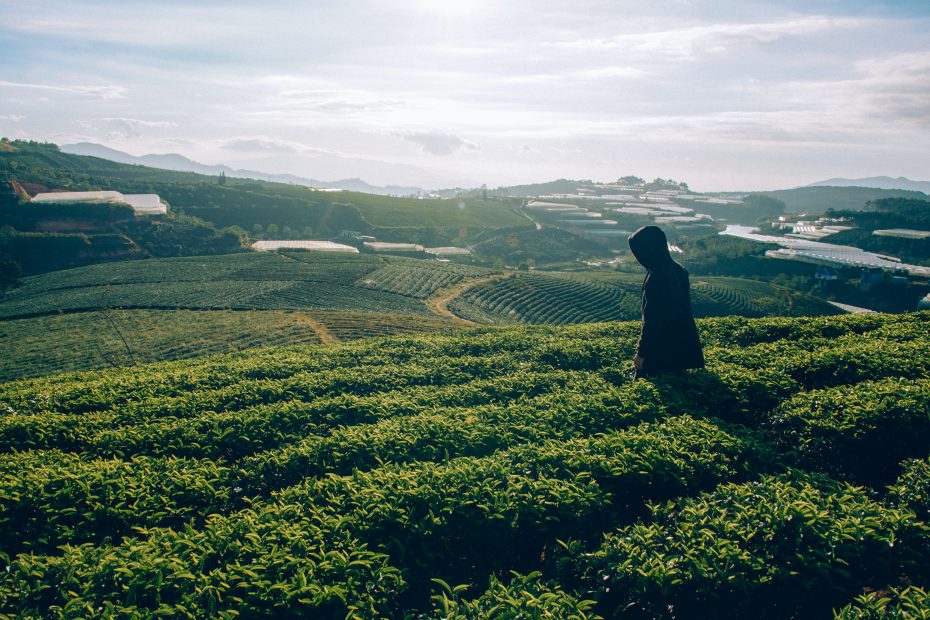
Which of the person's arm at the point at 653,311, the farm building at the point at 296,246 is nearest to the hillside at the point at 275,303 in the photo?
the farm building at the point at 296,246

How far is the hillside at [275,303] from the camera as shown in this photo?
3722 centimetres

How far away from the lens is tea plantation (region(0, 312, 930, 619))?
6.28m

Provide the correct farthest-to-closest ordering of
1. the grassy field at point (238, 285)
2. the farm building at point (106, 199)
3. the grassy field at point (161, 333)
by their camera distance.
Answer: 1. the farm building at point (106, 199)
2. the grassy field at point (238, 285)
3. the grassy field at point (161, 333)

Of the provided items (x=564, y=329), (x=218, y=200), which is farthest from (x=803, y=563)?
(x=218, y=200)

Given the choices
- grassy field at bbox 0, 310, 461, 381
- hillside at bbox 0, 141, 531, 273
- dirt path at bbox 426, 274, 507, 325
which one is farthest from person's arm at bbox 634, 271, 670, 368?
hillside at bbox 0, 141, 531, 273

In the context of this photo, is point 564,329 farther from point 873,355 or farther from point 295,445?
point 295,445

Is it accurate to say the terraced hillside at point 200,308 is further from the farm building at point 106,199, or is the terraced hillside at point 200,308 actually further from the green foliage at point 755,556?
the green foliage at point 755,556

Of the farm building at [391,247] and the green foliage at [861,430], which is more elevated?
the farm building at [391,247]

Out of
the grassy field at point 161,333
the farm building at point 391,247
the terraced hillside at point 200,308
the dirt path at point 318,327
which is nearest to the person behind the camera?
the grassy field at point 161,333

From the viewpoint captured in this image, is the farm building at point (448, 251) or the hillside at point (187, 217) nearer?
the hillside at point (187, 217)

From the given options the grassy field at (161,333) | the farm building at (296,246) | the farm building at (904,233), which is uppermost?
the farm building at (904,233)

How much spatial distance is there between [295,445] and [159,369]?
10951mm

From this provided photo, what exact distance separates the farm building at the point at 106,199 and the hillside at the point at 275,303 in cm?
2265

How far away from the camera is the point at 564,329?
821 inches
